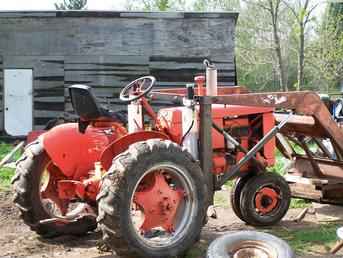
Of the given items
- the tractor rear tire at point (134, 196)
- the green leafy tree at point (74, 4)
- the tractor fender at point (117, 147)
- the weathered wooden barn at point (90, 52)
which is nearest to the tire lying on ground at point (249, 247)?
the tractor rear tire at point (134, 196)

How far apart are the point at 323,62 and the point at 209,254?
24.2m

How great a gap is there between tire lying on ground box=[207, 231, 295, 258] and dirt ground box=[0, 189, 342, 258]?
0.42 metres

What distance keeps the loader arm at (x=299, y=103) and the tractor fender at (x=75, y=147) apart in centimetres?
118

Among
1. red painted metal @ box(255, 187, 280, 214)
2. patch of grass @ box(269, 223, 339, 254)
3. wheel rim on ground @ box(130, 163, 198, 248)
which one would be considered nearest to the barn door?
red painted metal @ box(255, 187, 280, 214)

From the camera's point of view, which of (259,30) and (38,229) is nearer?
(38,229)

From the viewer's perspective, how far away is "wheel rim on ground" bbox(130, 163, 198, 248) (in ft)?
16.5

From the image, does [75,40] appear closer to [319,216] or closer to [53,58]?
[53,58]

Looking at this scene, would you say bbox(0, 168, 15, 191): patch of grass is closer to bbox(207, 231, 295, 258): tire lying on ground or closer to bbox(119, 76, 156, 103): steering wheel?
bbox(119, 76, 156, 103): steering wheel

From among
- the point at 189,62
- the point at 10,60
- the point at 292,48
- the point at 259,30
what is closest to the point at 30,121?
the point at 10,60

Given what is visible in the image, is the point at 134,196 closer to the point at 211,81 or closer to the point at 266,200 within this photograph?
the point at 211,81

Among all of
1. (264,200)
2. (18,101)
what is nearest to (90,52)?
(18,101)

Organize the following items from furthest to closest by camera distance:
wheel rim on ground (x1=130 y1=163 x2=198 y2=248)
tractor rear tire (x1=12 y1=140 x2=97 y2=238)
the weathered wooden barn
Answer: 1. the weathered wooden barn
2. tractor rear tire (x1=12 y1=140 x2=97 y2=238)
3. wheel rim on ground (x1=130 y1=163 x2=198 y2=248)

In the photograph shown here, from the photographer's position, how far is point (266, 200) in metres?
6.45

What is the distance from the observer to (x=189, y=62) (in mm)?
15828
